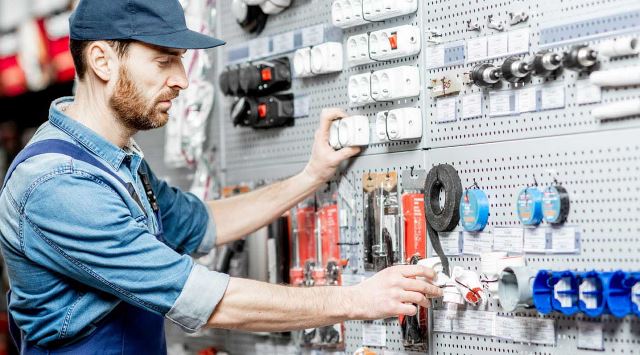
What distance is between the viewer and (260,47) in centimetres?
381

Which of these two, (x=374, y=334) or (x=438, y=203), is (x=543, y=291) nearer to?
(x=438, y=203)

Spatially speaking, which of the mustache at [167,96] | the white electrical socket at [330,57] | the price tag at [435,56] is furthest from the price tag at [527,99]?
the mustache at [167,96]

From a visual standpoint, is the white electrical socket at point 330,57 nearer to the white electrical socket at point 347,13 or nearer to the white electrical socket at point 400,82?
the white electrical socket at point 347,13

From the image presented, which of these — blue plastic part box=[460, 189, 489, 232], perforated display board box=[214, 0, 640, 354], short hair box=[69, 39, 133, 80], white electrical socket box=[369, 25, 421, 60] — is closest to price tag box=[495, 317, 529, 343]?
perforated display board box=[214, 0, 640, 354]

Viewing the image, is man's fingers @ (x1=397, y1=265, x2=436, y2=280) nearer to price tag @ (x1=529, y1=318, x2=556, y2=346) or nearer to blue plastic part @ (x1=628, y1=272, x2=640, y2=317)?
price tag @ (x1=529, y1=318, x2=556, y2=346)

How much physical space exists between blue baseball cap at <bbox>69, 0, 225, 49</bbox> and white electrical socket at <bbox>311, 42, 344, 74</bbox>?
63cm

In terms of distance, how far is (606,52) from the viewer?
240 centimetres

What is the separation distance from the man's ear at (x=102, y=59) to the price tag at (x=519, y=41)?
49.3 inches

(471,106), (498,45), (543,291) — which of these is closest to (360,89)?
(471,106)

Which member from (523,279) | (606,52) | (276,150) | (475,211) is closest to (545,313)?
(523,279)

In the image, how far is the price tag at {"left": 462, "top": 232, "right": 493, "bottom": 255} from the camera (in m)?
2.81

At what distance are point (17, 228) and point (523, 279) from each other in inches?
59.4

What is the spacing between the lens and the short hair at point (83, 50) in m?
2.83

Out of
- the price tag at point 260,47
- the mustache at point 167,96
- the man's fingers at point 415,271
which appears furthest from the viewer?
the price tag at point 260,47
